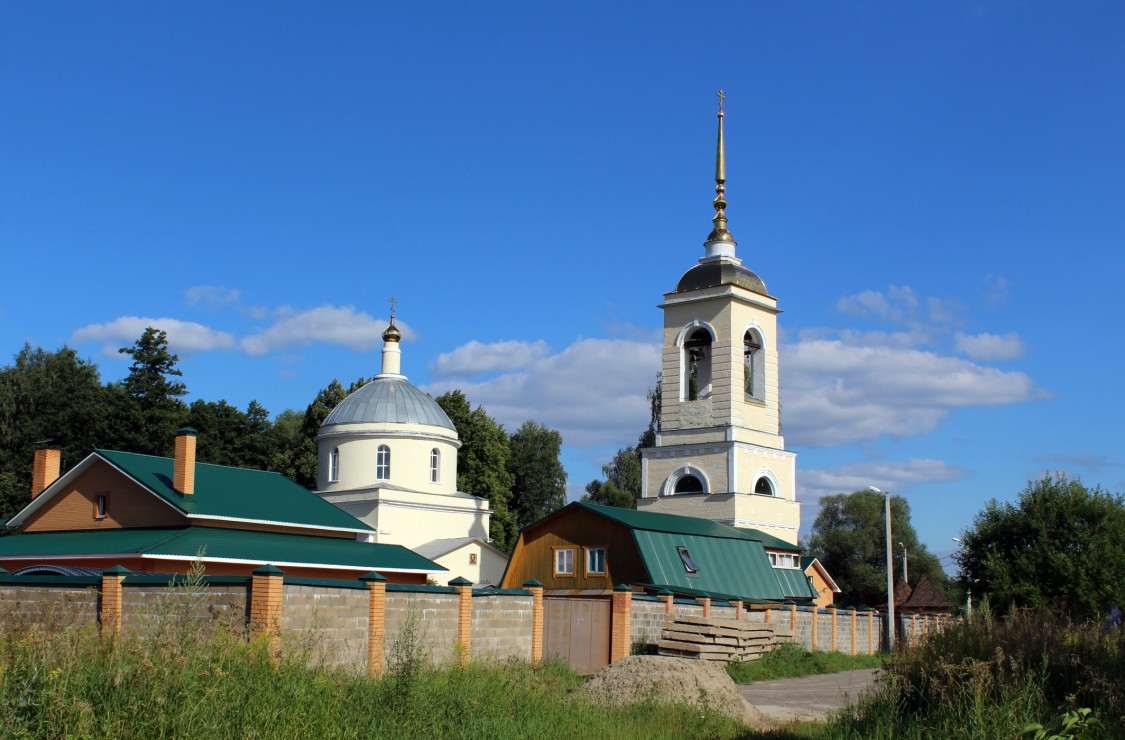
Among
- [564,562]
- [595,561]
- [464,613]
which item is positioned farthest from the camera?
[564,562]

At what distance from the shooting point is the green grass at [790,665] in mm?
25359

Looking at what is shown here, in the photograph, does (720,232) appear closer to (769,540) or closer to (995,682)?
(769,540)

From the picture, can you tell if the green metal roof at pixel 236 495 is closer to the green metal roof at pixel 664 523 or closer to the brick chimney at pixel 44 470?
the brick chimney at pixel 44 470

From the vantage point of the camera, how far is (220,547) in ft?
95.2

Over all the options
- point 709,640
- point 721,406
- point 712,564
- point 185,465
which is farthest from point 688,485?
point 185,465

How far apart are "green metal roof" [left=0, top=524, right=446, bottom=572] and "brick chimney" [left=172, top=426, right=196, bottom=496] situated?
1.31m

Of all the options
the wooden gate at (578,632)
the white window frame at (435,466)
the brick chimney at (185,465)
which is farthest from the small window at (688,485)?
the wooden gate at (578,632)

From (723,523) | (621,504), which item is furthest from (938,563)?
(723,523)

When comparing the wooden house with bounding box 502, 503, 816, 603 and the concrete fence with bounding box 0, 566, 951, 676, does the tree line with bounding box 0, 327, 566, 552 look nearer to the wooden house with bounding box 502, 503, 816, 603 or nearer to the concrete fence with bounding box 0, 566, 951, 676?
the wooden house with bounding box 502, 503, 816, 603

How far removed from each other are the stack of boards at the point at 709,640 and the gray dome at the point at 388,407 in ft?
70.9

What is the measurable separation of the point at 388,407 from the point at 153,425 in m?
14.1

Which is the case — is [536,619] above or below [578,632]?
above

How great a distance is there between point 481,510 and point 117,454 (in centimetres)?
1778

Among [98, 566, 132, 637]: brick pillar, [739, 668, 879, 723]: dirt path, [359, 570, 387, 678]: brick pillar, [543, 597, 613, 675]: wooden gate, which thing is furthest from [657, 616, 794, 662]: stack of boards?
[98, 566, 132, 637]: brick pillar
